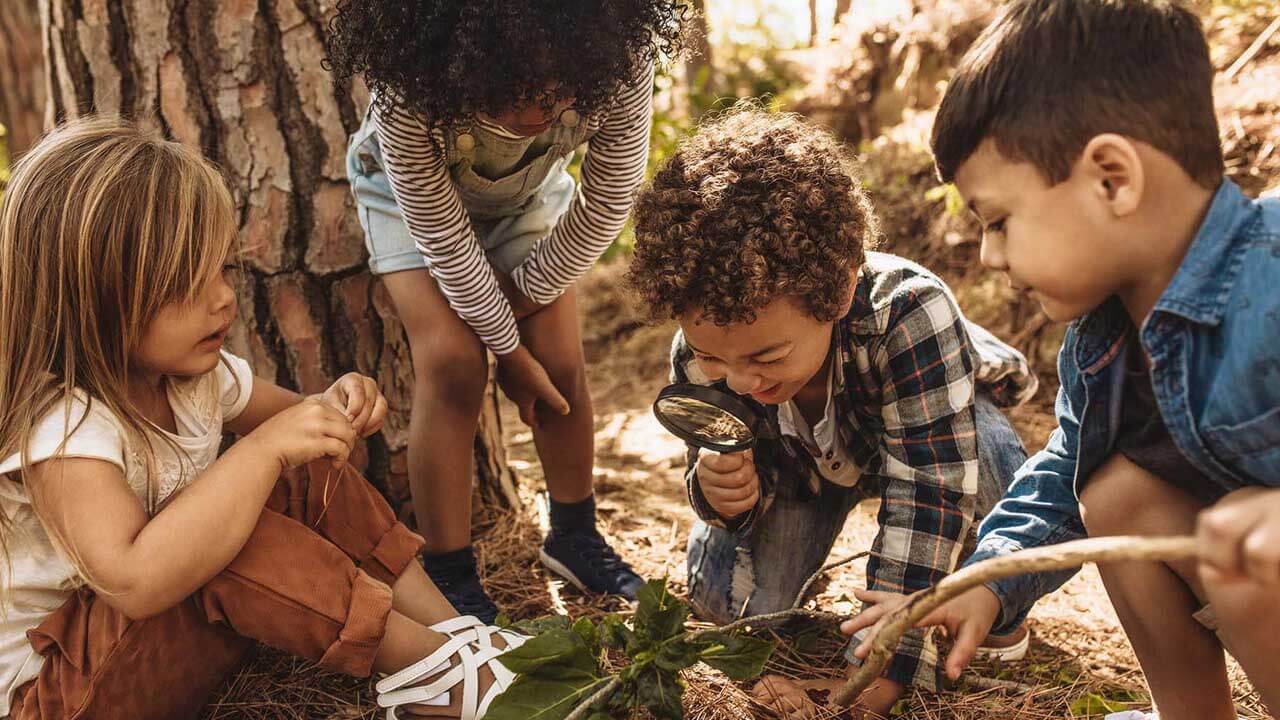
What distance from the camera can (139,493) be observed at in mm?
1761

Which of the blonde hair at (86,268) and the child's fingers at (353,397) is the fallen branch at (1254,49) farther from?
the blonde hair at (86,268)

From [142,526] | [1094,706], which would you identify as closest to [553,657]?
[142,526]

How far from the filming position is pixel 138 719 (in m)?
1.67

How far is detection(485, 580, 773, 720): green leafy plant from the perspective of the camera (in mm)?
1616

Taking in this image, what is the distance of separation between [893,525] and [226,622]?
130 centimetres

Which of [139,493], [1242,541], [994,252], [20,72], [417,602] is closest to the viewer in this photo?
[1242,541]

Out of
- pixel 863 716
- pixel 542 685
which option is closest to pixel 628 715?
pixel 542 685

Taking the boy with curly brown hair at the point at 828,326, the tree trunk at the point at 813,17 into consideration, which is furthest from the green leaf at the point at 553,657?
the tree trunk at the point at 813,17

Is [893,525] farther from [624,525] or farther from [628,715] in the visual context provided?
[624,525]

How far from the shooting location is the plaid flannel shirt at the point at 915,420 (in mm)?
1878

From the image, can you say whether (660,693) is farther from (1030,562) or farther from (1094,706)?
(1094,706)

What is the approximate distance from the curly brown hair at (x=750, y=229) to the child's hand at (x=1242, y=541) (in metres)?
0.87

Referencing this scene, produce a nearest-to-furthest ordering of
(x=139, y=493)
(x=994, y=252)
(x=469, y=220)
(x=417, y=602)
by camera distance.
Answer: (x=994, y=252) → (x=139, y=493) → (x=417, y=602) → (x=469, y=220)

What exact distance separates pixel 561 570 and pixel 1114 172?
5.64 ft
